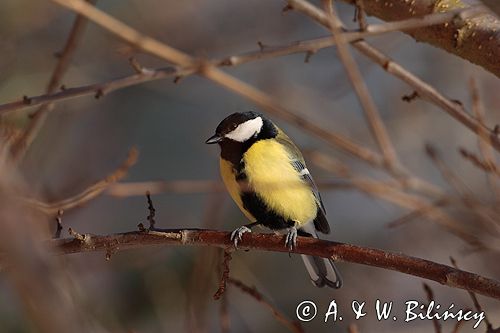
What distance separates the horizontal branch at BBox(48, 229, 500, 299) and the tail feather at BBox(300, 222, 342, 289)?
2.06ft

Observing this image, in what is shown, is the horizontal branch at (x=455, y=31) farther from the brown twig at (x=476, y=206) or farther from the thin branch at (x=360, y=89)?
the brown twig at (x=476, y=206)

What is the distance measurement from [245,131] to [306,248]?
667 mm

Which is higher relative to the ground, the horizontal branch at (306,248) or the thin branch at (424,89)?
the thin branch at (424,89)

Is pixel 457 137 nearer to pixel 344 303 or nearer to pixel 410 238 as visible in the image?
pixel 410 238

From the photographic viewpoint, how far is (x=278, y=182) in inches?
86.0

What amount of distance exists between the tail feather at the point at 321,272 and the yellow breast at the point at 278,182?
10 cm

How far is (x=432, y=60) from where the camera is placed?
172 inches

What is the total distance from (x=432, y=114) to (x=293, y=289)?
4.28 feet

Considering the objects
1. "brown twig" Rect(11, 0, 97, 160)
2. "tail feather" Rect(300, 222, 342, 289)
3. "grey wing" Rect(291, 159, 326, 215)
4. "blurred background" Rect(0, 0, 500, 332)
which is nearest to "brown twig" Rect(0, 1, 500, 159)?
"brown twig" Rect(11, 0, 97, 160)

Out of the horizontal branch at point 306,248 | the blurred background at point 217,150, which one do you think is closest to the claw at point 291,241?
the horizontal branch at point 306,248

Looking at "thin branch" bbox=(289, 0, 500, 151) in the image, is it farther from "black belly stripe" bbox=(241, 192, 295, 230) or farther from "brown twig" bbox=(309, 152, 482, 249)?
"black belly stripe" bbox=(241, 192, 295, 230)

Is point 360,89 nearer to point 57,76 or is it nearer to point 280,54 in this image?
point 280,54

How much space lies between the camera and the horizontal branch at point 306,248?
144 cm

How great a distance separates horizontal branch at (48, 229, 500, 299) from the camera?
1.44 metres
